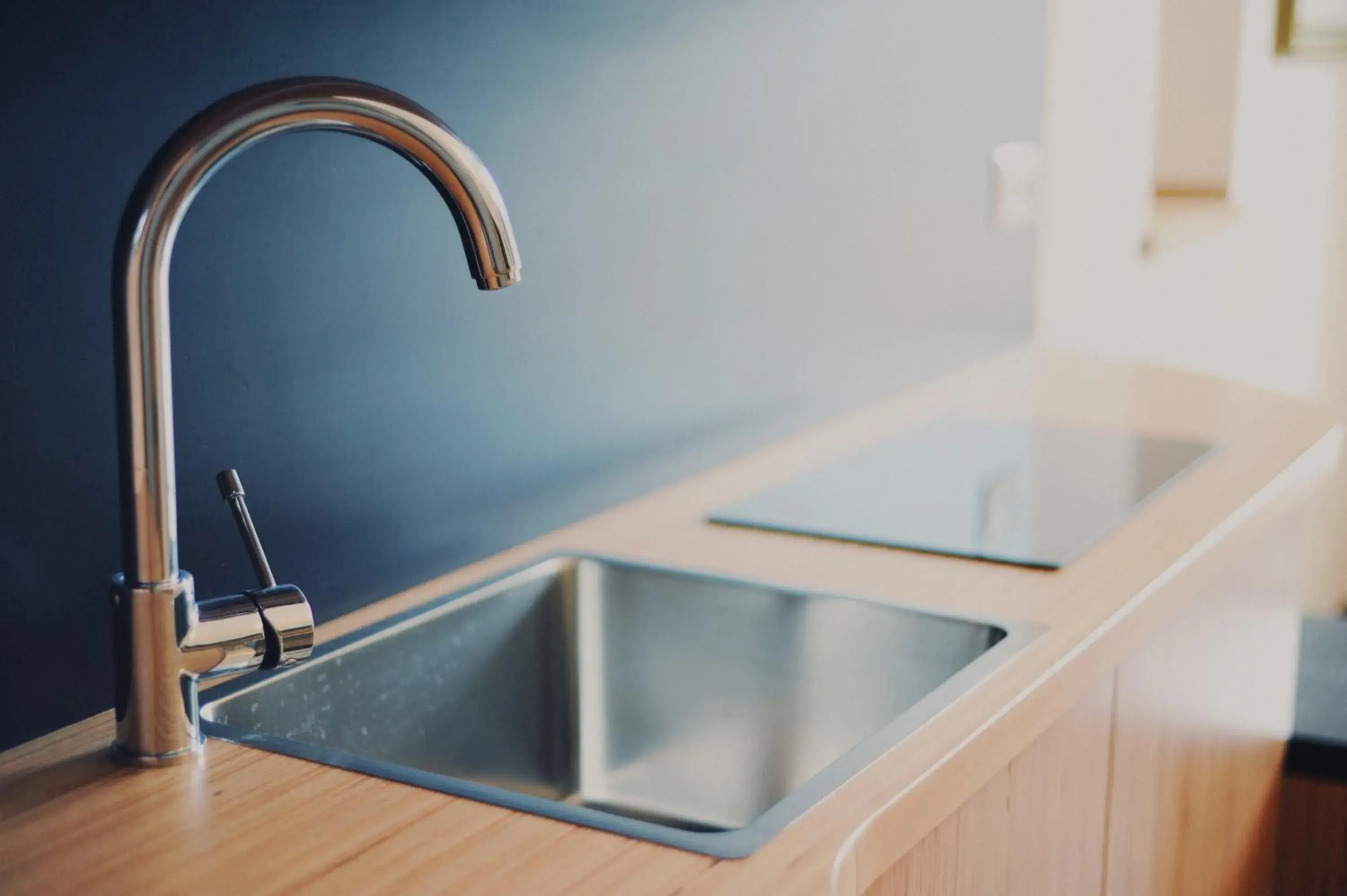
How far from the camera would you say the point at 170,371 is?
79 centimetres

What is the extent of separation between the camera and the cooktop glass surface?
1.26m

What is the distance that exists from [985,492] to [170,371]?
84 cm

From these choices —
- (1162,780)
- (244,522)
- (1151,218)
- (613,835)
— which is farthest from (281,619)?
(1151,218)

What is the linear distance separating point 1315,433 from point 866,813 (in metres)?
1.00

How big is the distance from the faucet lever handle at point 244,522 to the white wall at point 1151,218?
1602mm

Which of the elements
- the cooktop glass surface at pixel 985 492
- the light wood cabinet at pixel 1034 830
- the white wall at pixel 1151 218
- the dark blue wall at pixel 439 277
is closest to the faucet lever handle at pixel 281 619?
the dark blue wall at pixel 439 277

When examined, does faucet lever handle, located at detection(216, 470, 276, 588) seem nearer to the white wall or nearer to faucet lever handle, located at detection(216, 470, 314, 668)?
faucet lever handle, located at detection(216, 470, 314, 668)

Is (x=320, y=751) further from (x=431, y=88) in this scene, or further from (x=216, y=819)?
(x=431, y=88)

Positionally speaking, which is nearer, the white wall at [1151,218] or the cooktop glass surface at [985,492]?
the cooktop glass surface at [985,492]

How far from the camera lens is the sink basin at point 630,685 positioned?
41.3 inches

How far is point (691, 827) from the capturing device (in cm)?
120

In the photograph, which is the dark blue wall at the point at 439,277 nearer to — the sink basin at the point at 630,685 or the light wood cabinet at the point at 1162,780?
the sink basin at the point at 630,685

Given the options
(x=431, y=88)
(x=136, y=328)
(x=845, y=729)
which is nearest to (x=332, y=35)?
(x=431, y=88)

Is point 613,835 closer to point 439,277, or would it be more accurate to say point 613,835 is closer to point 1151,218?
point 439,277
